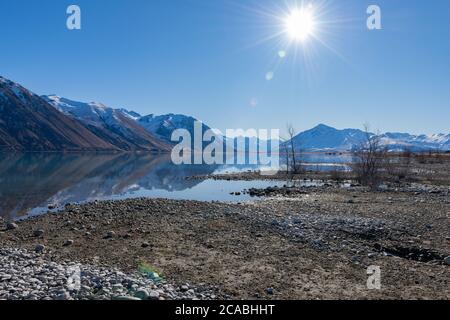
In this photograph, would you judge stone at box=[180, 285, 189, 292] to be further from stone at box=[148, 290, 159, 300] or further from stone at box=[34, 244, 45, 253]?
stone at box=[34, 244, 45, 253]

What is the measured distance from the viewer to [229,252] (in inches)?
646

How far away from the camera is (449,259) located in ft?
49.2

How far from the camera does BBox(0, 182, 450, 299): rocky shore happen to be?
38.9ft

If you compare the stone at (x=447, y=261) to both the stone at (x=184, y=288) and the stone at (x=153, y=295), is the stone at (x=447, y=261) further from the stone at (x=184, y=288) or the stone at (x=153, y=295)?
the stone at (x=153, y=295)

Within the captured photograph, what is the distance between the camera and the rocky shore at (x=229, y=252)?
1187cm

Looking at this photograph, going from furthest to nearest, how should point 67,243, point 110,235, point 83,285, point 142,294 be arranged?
point 110,235
point 67,243
point 83,285
point 142,294

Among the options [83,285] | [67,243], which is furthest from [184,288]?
[67,243]

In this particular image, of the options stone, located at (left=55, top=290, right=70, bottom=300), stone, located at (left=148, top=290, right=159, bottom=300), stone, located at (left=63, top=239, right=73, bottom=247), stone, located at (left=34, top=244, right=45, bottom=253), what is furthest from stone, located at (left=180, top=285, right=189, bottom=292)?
stone, located at (left=63, top=239, right=73, bottom=247)

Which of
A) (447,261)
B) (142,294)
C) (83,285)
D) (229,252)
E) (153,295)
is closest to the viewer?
(142,294)

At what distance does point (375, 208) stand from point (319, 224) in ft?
30.6

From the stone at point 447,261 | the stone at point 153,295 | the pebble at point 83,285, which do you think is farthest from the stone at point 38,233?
the stone at point 447,261

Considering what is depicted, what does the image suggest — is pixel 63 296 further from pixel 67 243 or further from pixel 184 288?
pixel 67 243
